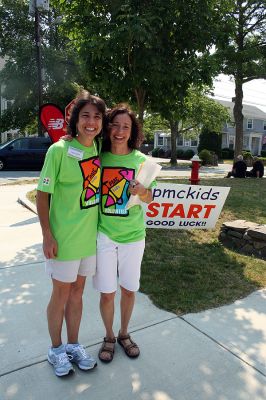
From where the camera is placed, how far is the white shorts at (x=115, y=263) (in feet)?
7.97

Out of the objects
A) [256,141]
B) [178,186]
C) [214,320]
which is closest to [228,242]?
[178,186]

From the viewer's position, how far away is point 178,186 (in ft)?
17.2

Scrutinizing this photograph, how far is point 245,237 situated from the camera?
5.09 m

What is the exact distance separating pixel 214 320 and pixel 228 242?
7.52ft

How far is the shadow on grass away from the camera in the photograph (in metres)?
3.56

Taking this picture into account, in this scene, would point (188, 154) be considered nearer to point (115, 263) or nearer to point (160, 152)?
point (160, 152)

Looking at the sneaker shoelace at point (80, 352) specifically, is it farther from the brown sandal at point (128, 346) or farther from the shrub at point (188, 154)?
the shrub at point (188, 154)

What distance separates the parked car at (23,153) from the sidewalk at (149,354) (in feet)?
42.3

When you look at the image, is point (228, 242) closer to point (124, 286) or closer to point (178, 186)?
point (178, 186)

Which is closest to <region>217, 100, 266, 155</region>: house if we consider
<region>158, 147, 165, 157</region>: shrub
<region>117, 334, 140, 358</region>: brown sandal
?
<region>158, 147, 165, 157</region>: shrub

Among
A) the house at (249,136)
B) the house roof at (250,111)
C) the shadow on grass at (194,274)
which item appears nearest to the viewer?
the shadow on grass at (194,274)

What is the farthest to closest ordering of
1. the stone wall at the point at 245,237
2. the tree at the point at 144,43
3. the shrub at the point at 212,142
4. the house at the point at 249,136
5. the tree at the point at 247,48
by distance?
the house at the point at 249,136, the shrub at the point at 212,142, the tree at the point at 247,48, the tree at the point at 144,43, the stone wall at the point at 245,237

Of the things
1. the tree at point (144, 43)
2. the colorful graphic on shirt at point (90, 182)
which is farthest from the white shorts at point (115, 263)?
the tree at point (144, 43)

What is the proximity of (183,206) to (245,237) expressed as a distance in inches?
37.5
